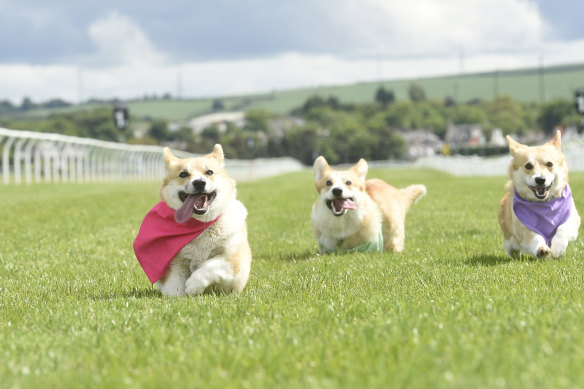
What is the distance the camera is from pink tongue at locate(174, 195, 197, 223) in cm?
701

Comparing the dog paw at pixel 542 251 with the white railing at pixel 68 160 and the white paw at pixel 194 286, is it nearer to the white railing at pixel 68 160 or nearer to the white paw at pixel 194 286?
the white paw at pixel 194 286

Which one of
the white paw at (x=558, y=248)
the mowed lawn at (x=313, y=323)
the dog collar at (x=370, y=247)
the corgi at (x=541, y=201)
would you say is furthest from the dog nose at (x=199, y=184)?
the white paw at (x=558, y=248)

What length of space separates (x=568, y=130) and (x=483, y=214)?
189594mm

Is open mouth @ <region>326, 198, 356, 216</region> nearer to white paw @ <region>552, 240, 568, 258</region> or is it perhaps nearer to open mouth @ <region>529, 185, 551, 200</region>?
open mouth @ <region>529, 185, 551, 200</region>

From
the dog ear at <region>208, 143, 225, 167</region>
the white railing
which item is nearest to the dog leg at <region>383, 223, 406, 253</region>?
the dog ear at <region>208, 143, 225, 167</region>

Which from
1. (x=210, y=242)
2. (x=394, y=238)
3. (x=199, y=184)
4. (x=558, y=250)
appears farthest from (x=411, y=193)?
(x=199, y=184)

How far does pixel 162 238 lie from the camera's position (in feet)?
23.8

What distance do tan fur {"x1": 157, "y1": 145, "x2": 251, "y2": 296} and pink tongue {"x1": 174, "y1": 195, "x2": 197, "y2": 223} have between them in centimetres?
10

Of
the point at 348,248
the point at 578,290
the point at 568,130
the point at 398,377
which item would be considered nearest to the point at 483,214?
the point at 348,248

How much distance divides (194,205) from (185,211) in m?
0.10

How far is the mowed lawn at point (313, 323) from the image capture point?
4.06 m

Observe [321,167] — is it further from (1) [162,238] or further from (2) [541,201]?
(1) [162,238]

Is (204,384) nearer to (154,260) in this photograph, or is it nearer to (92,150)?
(154,260)

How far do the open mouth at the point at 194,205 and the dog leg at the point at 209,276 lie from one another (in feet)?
1.54
